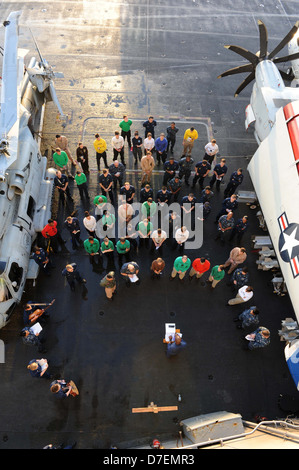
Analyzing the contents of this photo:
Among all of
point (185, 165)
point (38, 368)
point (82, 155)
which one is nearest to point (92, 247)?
point (38, 368)

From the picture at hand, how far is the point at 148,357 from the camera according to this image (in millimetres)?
9211

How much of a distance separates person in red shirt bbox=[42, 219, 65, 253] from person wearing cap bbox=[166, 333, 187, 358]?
4980mm

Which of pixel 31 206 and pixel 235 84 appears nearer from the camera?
pixel 31 206

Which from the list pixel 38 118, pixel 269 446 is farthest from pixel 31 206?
pixel 269 446

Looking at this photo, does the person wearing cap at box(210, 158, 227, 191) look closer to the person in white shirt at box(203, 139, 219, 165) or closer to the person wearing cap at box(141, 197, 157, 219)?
the person in white shirt at box(203, 139, 219, 165)

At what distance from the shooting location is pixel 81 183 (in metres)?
11.1

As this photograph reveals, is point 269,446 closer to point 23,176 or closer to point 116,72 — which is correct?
point 23,176

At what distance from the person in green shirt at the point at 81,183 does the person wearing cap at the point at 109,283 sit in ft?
12.4

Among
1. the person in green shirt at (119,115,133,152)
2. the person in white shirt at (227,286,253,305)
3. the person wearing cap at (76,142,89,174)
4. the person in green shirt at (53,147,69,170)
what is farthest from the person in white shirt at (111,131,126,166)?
the person in white shirt at (227,286,253,305)

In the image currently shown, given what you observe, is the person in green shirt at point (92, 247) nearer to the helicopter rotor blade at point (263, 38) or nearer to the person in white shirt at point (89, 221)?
the person in white shirt at point (89, 221)

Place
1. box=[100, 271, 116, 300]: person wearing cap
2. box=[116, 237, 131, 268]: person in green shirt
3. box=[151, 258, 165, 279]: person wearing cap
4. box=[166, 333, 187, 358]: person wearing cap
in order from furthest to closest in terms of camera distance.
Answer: box=[116, 237, 131, 268]: person in green shirt, box=[151, 258, 165, 279]: person wearing cap, box=[100, 271, 116, 300]: person wearing cap, box=[166, 333, 187, 358]: person wearing cap

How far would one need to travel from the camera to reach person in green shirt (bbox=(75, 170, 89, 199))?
35.2 feet

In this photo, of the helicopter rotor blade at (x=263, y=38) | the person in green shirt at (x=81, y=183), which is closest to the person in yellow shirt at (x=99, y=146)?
the person in green shirt at (x=81, y=183)

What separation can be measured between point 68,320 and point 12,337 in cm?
173
